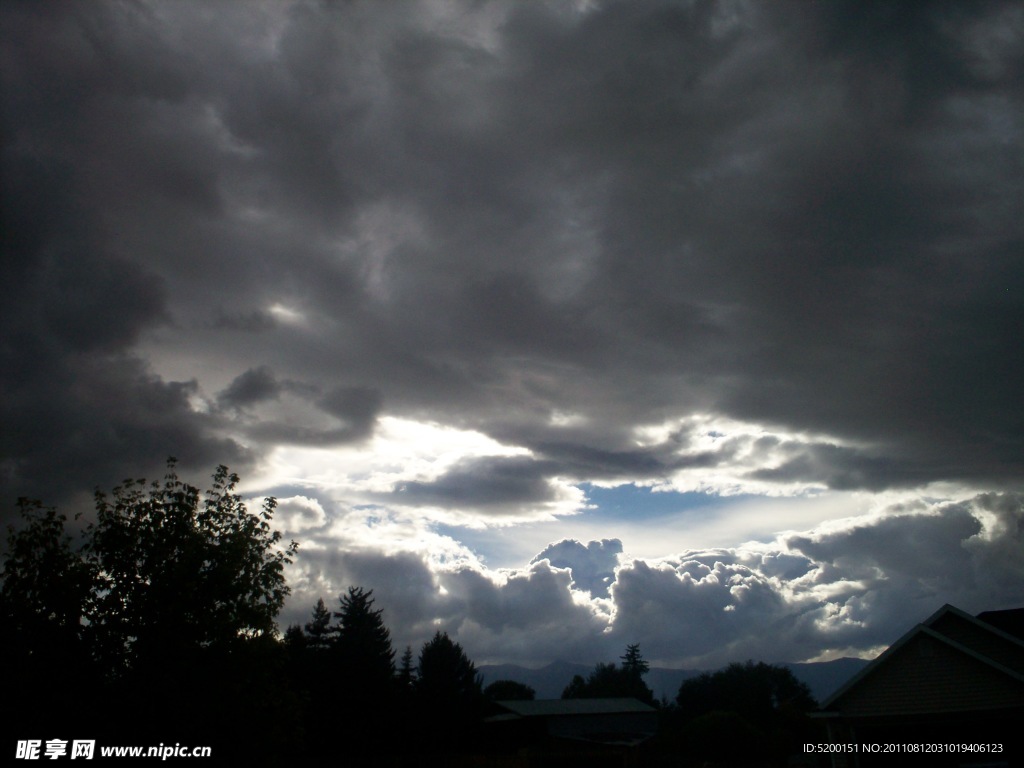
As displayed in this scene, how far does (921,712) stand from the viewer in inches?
1014

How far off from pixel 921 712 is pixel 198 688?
2492cm

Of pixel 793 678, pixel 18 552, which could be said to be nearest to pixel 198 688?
pixel 18 552

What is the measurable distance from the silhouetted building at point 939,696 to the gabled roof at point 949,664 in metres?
0.03

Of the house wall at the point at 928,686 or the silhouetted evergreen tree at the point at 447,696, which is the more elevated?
the house wall at the point at 928,686

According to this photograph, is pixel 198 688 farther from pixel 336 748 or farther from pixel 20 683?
pixel 336 748

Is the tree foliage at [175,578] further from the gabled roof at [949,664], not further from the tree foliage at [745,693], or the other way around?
the tree foliage at [745,693]

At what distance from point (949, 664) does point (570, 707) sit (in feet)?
170

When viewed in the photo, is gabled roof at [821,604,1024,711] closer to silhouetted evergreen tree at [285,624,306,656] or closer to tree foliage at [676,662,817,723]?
silhouetted evergreen tree at [285,624,306,656]

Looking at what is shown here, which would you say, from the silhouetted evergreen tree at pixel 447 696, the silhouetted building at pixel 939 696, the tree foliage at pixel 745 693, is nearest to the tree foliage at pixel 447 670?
the silhouetted evergreen tree at pixel 447 696

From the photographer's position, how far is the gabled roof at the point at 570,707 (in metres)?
68.1

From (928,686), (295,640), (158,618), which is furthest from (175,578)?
(295,640)

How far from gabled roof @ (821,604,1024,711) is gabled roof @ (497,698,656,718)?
46020 millimetres

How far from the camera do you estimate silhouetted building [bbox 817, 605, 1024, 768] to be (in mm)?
25016

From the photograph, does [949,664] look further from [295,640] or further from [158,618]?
[295,640]
